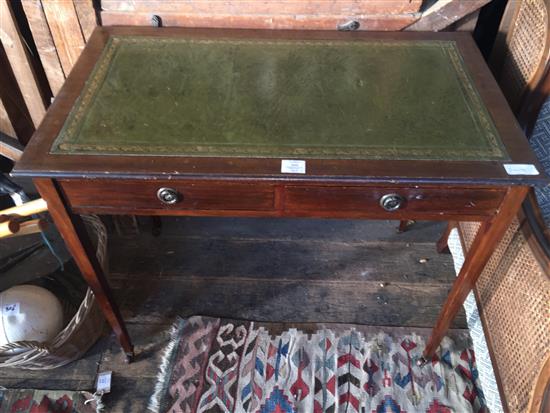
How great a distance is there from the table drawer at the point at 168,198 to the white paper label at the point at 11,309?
0.58m

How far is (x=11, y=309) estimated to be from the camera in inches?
57.8

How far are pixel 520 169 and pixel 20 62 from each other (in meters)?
1.52

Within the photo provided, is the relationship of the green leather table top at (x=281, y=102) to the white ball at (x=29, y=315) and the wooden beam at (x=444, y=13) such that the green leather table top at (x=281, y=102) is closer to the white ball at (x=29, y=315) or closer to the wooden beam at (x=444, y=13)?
the wooden beam at (x=444, y=13)

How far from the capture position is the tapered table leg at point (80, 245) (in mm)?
1072

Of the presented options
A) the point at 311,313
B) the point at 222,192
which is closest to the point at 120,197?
the point at 222,192

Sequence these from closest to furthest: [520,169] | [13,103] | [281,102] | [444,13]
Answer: [520,169], [281,102], [444,13], [13,103]

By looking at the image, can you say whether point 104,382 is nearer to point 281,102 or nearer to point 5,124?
point 5,124

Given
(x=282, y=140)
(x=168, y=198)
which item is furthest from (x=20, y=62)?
(x=282, y=140)

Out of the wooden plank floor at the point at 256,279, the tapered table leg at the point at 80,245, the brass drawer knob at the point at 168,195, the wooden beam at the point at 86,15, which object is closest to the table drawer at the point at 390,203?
the brass drawer knob at the point at 168,195

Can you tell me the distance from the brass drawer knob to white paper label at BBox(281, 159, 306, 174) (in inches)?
10.0

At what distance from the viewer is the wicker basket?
138cm

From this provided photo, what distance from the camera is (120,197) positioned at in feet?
3.59

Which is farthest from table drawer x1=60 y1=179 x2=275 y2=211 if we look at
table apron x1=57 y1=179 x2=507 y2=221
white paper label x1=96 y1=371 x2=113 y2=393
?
white paper label x1=96 y1=371 x2=113 y2=393

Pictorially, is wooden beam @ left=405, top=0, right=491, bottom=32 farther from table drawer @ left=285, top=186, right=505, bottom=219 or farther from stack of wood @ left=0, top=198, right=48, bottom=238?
stack of wood @ left=0, top=198, right=48, bottom=238
